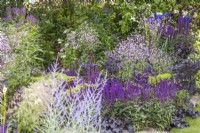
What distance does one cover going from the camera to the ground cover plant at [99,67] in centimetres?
397

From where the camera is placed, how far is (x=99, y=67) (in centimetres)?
669

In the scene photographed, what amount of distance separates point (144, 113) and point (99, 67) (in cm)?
190

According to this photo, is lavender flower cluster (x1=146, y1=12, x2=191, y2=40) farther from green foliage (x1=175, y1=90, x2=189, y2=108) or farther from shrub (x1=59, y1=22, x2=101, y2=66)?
green foliage (x1=175, y1=90, x2=189, y2=108)

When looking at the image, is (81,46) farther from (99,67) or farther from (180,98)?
(180,98)

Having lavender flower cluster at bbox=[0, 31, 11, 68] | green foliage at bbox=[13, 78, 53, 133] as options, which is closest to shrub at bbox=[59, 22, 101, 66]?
lavender flower cluster at bbox=[0, 31, 11, 68]

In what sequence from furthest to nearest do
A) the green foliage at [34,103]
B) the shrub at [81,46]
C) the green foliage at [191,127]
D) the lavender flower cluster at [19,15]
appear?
A: the lavender flower cluster at [19,15] < the shrub at [81,46] < the green foliage at [191,127] < the green foliage at [34,103]

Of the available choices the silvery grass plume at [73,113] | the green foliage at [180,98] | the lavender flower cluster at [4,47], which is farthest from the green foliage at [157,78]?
the lavender flower cluster at [4,47]

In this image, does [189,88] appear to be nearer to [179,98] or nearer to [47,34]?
[179,98]

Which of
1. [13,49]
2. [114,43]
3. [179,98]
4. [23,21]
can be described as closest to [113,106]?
[179,98]

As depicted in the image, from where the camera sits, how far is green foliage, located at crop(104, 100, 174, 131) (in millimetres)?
4906

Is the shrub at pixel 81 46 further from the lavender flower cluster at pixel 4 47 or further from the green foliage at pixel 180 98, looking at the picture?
the green foliage at pixel 180 98

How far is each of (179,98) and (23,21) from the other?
3.75 meters

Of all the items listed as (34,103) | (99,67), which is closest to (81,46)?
(99,67)

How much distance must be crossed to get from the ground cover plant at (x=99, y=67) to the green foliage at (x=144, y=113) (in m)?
0.01
